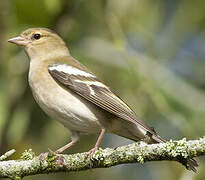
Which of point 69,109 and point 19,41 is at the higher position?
point 19,41

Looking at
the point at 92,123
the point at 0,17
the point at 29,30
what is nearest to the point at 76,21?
the point at 29,30

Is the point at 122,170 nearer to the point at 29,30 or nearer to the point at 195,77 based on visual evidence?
the point at 195,77

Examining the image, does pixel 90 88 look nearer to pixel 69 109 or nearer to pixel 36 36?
pixel 69 109

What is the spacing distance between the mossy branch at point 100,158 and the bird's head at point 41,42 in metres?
2.09

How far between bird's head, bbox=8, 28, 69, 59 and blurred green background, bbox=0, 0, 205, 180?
19cm

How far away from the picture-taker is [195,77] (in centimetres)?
573

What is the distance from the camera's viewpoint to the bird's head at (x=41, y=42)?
617 cm

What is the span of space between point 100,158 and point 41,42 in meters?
2.57

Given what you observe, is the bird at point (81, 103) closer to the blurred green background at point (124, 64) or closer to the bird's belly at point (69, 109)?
the bird's belly at point (69, 109)

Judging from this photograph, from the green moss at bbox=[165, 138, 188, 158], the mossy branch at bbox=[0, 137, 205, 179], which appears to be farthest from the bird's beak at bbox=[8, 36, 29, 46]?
the green moss at bbox=[165, 138, 188, 158]

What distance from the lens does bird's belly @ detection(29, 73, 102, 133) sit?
5086 mm

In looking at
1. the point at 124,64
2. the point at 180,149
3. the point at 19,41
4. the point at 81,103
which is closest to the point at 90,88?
the point at 81,103

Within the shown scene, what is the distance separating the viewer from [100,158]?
13.5ft

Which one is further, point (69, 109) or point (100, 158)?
point (69, 109)
